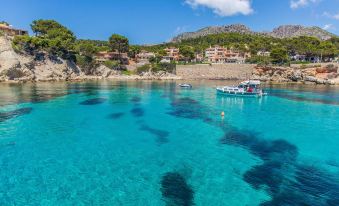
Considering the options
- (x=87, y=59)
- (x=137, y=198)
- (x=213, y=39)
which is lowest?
(x=137, y=198)

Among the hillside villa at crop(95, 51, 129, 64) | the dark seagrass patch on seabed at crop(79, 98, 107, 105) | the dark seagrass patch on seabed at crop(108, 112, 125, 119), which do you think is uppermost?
the hillside villa at crop(95, 51, 129, 64)

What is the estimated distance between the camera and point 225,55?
142750 mm

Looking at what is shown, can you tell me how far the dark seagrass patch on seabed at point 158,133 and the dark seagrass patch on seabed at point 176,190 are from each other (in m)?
7.89

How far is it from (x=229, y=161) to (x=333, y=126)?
20642 mm

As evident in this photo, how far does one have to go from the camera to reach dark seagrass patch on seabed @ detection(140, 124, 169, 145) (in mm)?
26297

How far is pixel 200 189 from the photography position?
1608cm

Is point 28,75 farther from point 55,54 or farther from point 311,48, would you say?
point 311,48

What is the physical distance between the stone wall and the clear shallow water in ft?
252

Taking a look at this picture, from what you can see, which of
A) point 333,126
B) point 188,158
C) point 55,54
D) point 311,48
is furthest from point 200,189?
point 311,48

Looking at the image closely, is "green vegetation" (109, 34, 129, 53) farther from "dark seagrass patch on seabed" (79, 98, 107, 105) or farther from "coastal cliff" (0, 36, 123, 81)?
"dark seagrass patch on seabed" (79, 98, 107, 105)

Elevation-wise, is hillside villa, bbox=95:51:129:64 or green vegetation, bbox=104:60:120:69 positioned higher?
hillside villa, bbox=95:51:129:64

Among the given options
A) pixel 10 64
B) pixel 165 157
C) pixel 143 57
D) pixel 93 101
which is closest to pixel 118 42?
pixel 143 57

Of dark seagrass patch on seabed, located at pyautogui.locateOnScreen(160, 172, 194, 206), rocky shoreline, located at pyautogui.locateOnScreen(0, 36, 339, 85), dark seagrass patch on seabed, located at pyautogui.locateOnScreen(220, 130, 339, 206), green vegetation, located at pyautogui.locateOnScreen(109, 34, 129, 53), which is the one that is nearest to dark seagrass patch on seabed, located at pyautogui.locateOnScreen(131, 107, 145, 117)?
dark seagrass patch on seabed, located at pyautogui.locateOnScreen(220, 130, 339, 206)

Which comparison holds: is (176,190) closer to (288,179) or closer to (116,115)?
(288,179)
